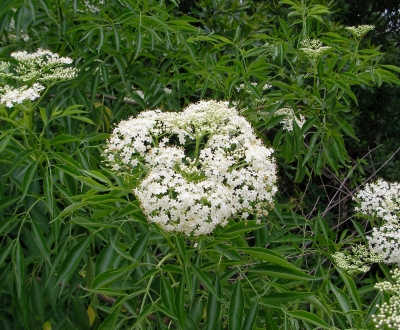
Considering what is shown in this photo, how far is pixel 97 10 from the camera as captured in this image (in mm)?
2941

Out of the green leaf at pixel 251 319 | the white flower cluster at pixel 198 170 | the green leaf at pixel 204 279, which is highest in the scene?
the white flower cluster at pixel 198 170

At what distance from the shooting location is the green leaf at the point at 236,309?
4.64 ft

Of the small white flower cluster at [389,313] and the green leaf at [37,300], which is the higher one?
the small white flower cluster at [389,313]

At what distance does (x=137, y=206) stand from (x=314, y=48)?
4.66 feet

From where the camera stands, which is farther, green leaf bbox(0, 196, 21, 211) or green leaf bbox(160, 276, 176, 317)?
green leaf bbox(0, 196, 21, 211)

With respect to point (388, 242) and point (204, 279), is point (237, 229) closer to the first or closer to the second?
point (204, 279)

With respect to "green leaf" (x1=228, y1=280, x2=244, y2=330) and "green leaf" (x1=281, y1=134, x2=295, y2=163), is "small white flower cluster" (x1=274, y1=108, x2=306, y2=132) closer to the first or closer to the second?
"green leaf" (x1=281, y1=134, x2=295, y2=163)

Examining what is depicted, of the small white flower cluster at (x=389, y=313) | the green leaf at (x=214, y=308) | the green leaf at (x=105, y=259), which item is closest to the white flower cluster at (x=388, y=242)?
the small white flower cluster at (x=389, y=313)

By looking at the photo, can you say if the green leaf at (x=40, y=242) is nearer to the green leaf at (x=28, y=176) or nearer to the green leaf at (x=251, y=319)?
the green leaf at (x=28, y=176)

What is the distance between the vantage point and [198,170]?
1549 millimetres

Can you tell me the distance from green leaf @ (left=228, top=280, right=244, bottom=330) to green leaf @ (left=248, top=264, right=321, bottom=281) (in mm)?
79

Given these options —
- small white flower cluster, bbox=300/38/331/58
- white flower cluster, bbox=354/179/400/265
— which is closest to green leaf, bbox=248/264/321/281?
white flower cluster, bbox=354/179/400/265

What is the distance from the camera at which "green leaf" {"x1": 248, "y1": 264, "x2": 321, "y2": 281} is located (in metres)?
1.38

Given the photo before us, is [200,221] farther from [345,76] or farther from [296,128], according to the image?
[345,76]
